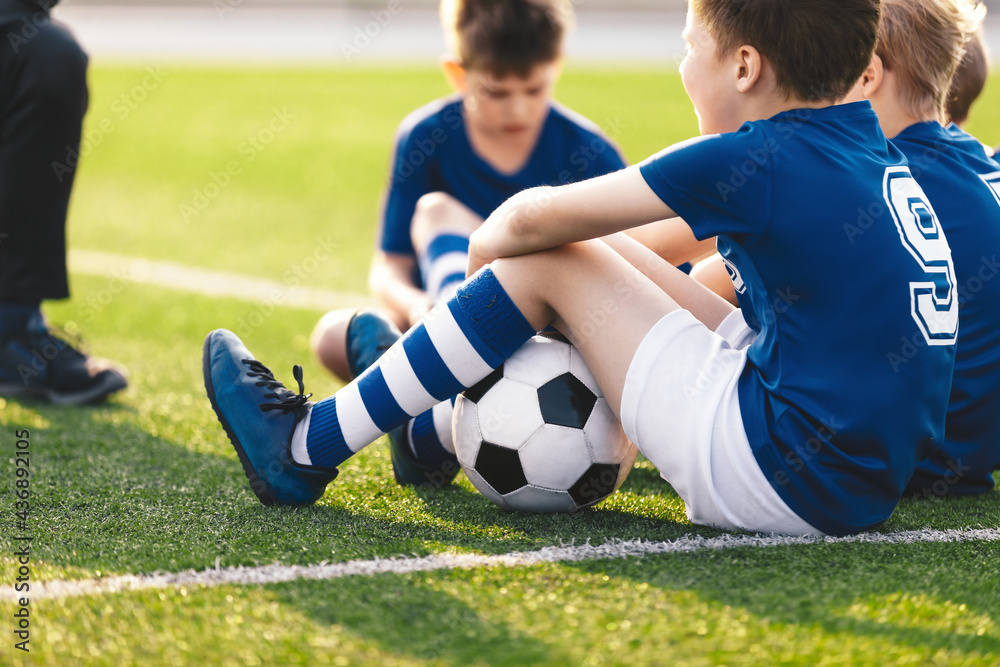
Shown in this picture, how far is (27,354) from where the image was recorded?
3691mm

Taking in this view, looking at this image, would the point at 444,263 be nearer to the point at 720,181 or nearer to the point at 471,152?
the point at 471,152

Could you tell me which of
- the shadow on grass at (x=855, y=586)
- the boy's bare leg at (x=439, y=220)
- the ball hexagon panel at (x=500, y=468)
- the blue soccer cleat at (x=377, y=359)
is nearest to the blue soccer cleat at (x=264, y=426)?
the blue soccer cleat at (x=377, y=359)

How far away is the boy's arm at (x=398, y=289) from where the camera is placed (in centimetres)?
379

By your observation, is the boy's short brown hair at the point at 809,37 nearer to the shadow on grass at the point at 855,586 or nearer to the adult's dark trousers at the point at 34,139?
the shadow on grass at the point at 855,586

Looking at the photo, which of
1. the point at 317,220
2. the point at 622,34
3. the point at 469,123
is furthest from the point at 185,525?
the point at 622,34

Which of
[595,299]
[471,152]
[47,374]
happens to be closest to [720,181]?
[595,299]

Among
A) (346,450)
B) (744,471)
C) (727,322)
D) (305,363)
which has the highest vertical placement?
(727,322)

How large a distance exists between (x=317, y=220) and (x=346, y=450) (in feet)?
19.5

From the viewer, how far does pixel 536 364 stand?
241 cm

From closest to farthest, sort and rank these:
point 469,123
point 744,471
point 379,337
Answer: point 744,471 < point 379,337 < point 469,123

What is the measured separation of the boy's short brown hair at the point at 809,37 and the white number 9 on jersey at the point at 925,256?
0.23 meters

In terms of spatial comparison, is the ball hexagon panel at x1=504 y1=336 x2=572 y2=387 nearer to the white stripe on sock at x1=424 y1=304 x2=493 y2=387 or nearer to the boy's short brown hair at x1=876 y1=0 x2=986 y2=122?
the white stripe on sock at x1=424 y1=304 x2=493 y2=387

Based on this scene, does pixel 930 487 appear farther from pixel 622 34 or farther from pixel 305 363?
pixel 622 34

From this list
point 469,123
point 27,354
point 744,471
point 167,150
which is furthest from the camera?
point 167,150
